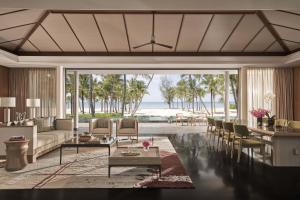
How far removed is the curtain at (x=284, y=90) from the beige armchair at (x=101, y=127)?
6423mm

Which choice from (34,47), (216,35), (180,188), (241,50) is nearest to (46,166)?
(180,188)

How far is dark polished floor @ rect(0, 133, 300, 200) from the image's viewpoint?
4.44 m

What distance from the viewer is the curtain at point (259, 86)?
38.4 ft

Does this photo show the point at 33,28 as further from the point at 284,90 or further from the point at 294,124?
the point at 284,90

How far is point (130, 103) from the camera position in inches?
1071

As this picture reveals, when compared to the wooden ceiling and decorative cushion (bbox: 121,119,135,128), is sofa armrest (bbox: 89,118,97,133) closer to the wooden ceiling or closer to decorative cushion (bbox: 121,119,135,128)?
decorative cushion (bbox: 121,119,135,128)

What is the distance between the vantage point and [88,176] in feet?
18.3

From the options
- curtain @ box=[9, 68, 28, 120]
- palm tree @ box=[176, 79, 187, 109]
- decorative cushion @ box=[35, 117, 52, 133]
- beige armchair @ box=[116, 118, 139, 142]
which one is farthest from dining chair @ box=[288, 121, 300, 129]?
palm tree @ box=[176, 79, 187, 109]

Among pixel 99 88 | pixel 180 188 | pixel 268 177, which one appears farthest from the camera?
pixel 99 88

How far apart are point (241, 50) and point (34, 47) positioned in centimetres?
688

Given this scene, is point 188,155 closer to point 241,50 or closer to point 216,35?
point 216,35

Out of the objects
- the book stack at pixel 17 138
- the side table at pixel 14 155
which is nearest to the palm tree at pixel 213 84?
the book stack at pixel 17 138

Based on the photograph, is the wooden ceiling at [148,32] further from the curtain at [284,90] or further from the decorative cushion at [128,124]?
the decorative cushion at [128,124]

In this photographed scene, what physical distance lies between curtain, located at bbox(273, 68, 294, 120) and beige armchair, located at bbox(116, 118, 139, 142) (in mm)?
5595
